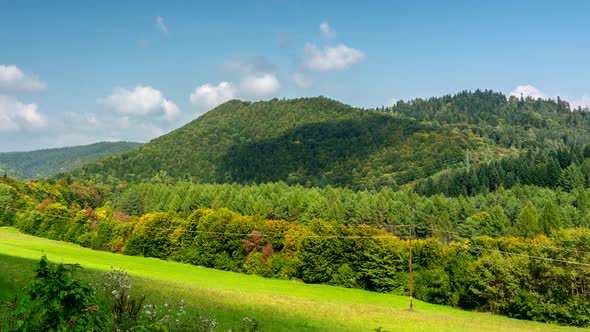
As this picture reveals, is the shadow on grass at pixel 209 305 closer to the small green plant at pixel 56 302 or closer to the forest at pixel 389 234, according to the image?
the small green plant at pixel 56 302

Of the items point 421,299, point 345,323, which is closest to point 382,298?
point 421,299

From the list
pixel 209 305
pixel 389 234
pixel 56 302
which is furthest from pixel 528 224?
pixel 56 302

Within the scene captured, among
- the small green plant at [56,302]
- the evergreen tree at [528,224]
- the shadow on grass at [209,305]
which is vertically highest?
the evergreen tree at [528,224]

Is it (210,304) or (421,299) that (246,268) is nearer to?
(421,299)

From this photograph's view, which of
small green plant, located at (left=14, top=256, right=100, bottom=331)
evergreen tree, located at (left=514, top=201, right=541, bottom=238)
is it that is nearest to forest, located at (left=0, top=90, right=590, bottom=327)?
evergreen tree, located at (left=514, top=201, right=541, bottom=238)

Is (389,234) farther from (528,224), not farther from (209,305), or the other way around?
(209,305)

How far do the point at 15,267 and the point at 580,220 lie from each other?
428 ft

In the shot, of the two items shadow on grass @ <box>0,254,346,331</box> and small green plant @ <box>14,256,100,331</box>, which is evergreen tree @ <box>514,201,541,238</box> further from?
small green plant @ <box>14,256,100,331</box>

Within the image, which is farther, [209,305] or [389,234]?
[389,234]

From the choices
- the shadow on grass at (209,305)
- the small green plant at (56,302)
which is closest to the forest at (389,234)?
the shadow on grass at (209,305)

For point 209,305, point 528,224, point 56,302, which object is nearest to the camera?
point 56,302

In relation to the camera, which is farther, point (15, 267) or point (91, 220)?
point (91, 220)

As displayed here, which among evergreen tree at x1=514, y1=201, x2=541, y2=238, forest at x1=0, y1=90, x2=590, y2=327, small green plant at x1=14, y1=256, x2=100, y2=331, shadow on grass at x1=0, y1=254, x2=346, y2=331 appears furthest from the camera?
evergreen tree at x1=514, y1=201, x2=541, y2=238

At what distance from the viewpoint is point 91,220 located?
108 meters
